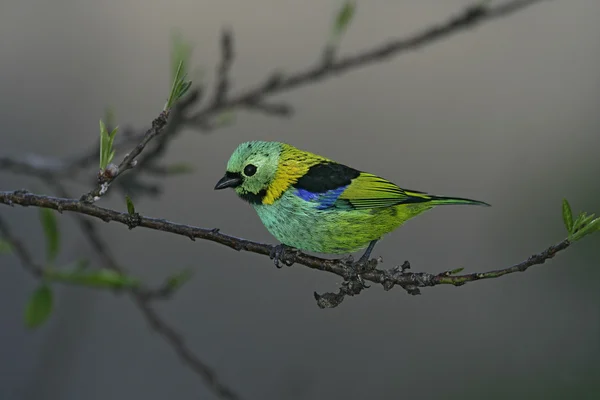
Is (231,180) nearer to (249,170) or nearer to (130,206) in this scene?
(249,170)

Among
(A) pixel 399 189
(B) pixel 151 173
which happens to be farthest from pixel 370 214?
(B) pixel 151 173

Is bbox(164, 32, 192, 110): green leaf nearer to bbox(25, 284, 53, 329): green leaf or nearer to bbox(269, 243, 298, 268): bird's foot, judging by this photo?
bbox(269, 243, 298, 268): bird's foot

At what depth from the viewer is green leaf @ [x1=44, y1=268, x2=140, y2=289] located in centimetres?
132

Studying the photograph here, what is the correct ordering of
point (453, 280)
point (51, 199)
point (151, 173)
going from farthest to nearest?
1. point (151, 173)
2. point (51, 199)
3. point (453, 280)

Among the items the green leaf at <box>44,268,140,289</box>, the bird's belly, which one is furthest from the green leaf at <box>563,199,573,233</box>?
the green leaf at <box>44,268,140,289</box>

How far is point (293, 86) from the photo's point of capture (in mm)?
1280

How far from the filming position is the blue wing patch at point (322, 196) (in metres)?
1.13

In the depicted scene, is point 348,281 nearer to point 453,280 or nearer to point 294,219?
point 453,280

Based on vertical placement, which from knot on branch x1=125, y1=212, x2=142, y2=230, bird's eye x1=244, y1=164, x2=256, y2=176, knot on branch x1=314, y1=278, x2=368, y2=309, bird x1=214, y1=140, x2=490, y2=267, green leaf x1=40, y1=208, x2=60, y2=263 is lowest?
knot on branch x1=314, y1=278, x2=368, y2=309

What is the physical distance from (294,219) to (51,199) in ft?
1.22

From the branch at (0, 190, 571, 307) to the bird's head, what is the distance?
166 millimetres

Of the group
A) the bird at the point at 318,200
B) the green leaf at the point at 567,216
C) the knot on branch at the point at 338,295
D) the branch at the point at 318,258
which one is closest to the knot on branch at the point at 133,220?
the branch at the point at 318,258

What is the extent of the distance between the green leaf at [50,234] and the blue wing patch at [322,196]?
0.61 meters

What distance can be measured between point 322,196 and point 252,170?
128 millimetres
